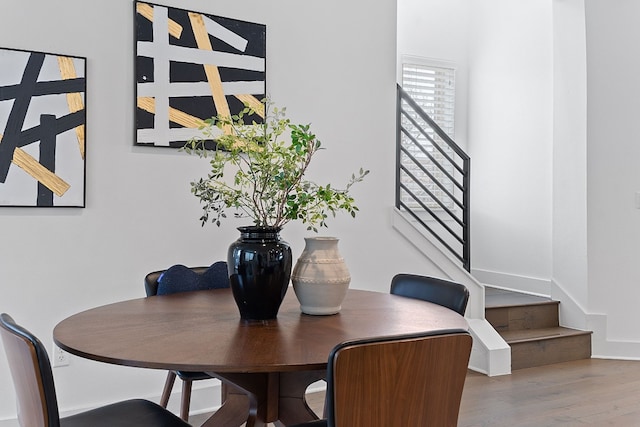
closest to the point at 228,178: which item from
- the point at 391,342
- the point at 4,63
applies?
the point at 4,63

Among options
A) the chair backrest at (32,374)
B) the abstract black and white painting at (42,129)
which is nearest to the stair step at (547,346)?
the abstract black and white painting at (42,129)

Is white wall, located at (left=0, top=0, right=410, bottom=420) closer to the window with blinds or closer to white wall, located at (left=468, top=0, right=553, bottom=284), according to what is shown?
the window with blinds

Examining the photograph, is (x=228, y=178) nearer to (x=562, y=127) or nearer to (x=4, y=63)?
(x=4, y=63)

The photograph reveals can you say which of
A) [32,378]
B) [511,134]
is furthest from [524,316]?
[32,378]

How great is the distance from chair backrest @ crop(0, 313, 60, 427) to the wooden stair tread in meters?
3.38

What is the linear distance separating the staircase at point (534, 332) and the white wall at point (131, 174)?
1.12 meters

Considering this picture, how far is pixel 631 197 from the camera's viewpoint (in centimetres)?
450

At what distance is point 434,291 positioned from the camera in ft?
7.64

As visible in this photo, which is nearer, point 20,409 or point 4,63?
point 20,409

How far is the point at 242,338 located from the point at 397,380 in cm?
46

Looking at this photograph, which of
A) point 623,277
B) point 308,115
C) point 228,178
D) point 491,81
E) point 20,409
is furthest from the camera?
point 491,81

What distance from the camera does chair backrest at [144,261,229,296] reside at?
7.79 ft

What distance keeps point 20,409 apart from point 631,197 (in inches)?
174

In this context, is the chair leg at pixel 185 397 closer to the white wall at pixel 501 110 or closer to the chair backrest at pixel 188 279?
the chair backrest at pixel 188 279
